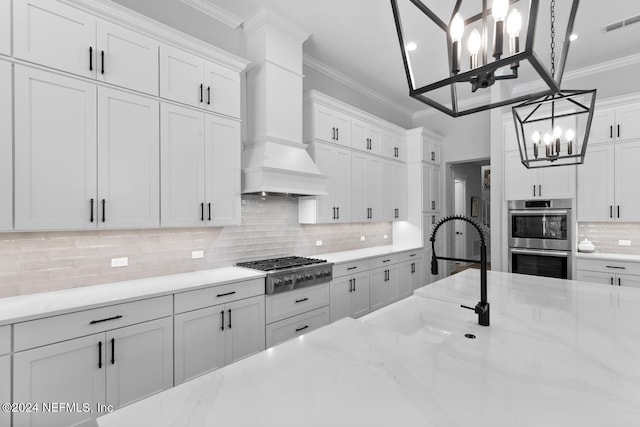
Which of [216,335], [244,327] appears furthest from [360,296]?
[216,335]

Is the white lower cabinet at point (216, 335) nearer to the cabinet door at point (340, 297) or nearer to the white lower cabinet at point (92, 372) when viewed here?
the white lower cabinet at point (92, 372)

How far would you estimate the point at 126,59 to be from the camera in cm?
Result: 227

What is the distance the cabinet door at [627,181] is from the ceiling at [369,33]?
1.24 metres

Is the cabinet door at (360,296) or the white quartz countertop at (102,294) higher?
the white quartz countertop at (102,294)

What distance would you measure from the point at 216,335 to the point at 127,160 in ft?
4.85

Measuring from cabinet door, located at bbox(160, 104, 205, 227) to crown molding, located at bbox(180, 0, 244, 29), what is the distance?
3.90ft

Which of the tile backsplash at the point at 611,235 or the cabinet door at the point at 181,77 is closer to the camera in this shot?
the cabinet door at the point at 181,77

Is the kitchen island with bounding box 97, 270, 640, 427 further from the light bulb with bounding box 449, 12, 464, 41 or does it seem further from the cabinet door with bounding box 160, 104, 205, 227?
the cabinet door with bounding box 160, 104, 205, 227

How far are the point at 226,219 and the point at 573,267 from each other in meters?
4.16

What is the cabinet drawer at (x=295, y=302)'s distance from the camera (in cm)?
284

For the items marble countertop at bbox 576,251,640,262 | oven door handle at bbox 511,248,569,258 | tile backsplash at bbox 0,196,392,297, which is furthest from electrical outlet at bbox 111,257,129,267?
marble countertop at bbox 576,251,640,262

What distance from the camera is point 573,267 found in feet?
12.7

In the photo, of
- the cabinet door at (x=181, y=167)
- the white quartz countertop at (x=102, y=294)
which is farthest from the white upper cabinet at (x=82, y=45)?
the white quartz countertop at (x=102, y=294)

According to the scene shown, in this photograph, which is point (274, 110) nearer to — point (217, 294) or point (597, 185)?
point (217, 294)
